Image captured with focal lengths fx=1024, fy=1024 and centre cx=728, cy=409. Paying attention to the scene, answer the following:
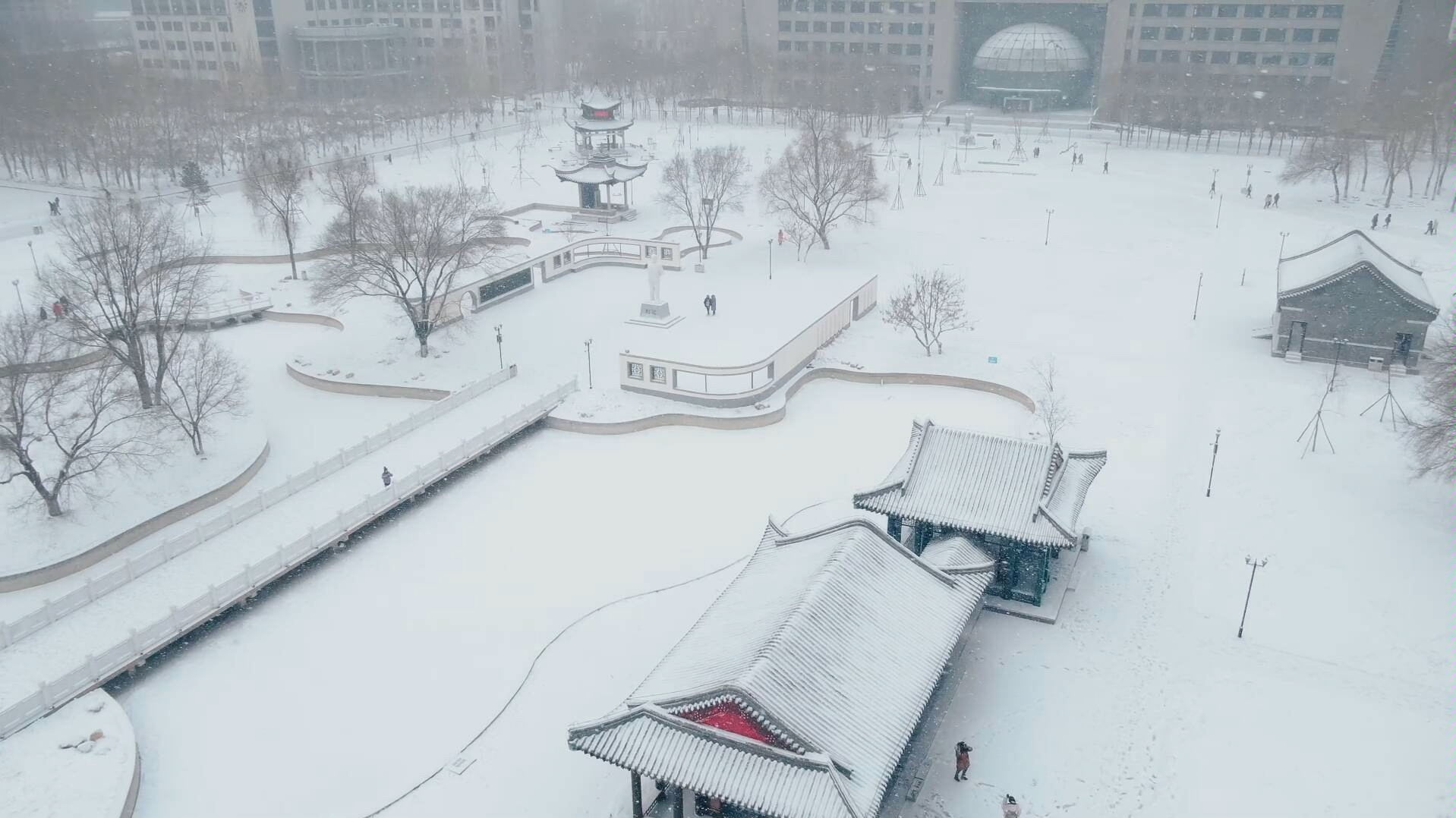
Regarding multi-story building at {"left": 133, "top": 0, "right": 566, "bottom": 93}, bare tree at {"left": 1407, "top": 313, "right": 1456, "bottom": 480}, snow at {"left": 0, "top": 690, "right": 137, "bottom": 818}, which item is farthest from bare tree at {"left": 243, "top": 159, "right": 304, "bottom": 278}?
bare tree at {"left": 1407, "top": 313, "right": 1456, "bottom": 480}

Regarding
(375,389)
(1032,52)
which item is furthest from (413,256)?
(1032,52)

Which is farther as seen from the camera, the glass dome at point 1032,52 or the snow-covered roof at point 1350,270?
the glass dome at point 1032,52

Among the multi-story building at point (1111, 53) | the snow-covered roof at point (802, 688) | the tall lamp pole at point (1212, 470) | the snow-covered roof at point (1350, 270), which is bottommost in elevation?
the tall lamp pole at point (1212, 470)

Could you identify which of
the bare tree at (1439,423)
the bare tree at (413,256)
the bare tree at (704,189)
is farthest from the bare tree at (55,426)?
the bare tree at (1439,423)

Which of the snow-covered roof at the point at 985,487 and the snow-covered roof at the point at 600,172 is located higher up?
the snow-covered roof at the point at 600,172

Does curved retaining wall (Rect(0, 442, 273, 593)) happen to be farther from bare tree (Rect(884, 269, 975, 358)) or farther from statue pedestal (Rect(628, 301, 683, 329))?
bare tree (Rect(884, 269, 975, 358))

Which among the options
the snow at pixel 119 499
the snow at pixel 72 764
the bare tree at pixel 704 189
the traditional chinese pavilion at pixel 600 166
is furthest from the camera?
the traditional chinese pavilion at pixel 600 166

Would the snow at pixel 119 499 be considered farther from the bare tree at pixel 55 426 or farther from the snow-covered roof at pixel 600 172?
the snow-covered roof at pixel 600 172
